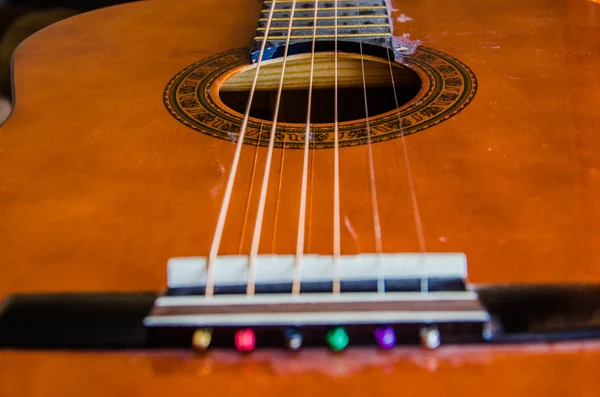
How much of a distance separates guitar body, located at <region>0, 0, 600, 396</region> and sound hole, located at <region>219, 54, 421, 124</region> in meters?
0.09

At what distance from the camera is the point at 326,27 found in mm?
979

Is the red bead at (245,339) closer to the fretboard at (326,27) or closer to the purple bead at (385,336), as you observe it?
the purple bead at (385,336)

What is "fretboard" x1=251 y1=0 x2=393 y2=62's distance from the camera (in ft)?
3.06

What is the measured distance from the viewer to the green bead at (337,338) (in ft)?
1.31

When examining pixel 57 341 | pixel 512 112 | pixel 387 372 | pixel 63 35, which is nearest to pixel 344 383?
pixel 387 372

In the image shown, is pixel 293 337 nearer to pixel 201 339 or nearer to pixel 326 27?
pixel 201 339

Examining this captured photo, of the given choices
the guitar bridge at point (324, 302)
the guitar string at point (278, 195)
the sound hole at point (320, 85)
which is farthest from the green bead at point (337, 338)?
the sound hole at point (320, 85)

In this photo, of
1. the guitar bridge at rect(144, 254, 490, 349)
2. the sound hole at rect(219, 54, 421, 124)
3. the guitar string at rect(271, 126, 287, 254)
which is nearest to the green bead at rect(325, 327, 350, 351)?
the guitar bridge at rect(144, 254, 490, 349)

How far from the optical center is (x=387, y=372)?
0.39 metres

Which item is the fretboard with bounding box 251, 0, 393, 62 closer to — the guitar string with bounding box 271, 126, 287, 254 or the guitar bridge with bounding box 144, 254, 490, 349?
the guitar string with bounding box 271, 126, 287, 254

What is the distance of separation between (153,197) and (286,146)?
0.53ft

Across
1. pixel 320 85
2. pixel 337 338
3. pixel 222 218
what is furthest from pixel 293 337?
pixel 320 85

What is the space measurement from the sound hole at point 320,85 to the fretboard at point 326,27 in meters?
0.02

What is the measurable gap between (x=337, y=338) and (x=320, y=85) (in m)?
0.61
